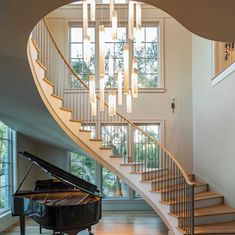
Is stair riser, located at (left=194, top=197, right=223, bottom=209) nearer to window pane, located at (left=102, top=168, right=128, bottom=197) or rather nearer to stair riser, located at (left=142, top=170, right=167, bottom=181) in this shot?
stair riser, located at (left=142, top=170, right=167, bottom=181)

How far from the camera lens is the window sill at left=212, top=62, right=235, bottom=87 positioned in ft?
20.7

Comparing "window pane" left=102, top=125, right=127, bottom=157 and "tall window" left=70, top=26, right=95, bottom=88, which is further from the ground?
"tall window" left=70, top=26, right=95, bottom=88

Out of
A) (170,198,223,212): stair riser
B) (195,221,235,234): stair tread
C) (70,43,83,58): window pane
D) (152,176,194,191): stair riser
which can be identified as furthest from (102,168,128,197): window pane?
(195,221,235,234): stair tread

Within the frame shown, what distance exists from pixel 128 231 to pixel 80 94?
3.52 meters

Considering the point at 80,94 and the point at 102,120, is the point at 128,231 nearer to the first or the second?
the point at 102,120

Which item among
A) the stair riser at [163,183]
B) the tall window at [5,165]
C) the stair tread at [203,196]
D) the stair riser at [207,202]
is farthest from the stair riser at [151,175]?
the tall window at [5,165]

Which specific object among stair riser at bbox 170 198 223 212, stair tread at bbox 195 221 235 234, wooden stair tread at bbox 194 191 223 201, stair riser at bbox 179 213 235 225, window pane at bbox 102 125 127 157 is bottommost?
stair tread at bbox 195 221 235 234

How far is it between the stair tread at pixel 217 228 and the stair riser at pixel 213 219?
0.27 feet

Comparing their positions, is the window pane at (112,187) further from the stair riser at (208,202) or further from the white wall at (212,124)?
the stair riser at (208,202)

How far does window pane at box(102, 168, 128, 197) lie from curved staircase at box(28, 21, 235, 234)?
3.03 ft

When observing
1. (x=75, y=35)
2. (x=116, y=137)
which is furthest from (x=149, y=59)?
(x=116, y=137)

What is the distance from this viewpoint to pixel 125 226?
23.6ft

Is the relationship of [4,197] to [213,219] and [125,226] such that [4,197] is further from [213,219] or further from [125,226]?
[213,219]

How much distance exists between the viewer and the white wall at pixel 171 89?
877cm
